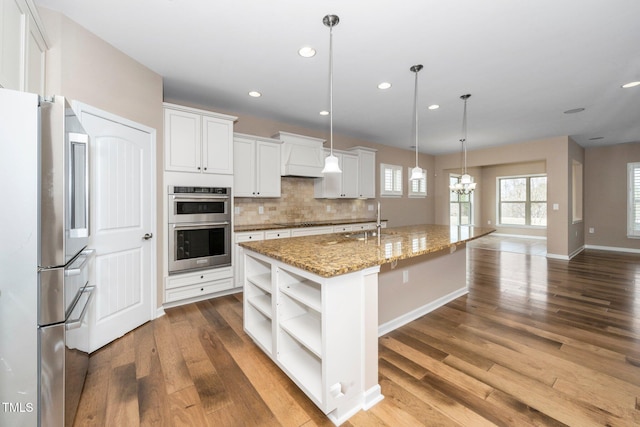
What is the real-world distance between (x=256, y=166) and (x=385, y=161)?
3.58 m

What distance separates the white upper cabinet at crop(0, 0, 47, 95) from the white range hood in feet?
8.93

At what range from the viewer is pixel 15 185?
1.13 metres

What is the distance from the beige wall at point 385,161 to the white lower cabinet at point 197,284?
1025 millimetres

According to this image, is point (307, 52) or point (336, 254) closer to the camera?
point (336, 254)

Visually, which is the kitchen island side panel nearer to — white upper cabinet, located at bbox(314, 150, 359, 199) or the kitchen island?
the kitchen island

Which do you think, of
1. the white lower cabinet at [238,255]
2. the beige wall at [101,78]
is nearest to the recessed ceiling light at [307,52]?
the beige wall at [101,78]

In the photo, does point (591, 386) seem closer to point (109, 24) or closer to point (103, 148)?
point (103, 148)

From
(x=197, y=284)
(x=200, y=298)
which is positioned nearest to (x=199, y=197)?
(x=197, y=284)

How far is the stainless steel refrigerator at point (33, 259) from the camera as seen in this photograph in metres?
1.12

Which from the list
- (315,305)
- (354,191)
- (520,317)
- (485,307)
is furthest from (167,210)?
(520,317)

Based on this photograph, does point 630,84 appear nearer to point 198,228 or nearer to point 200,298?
point 198,228

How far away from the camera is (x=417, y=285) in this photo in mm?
2836

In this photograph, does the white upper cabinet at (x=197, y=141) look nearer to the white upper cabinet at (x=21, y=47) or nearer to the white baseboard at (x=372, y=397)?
the white upper cabinet at (x=21, y=47)

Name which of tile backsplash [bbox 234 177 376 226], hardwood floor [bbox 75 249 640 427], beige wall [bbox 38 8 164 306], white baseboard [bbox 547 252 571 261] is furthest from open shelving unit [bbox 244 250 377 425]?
white baseboard [bbox 547 252 571 261]
